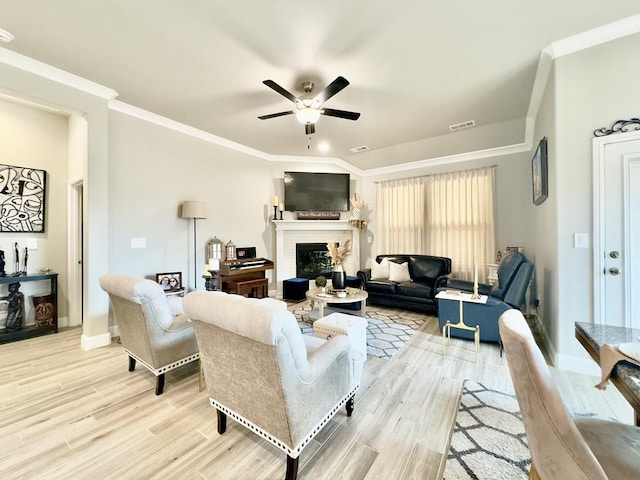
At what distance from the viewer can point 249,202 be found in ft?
16.8

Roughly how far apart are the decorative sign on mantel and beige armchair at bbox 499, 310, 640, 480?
15.9ft

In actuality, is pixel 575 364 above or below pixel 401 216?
below

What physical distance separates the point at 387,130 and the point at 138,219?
387 cm

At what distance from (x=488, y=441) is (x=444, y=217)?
403cm

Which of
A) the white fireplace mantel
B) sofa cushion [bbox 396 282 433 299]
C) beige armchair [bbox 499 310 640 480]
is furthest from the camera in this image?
the white fireplace mantel

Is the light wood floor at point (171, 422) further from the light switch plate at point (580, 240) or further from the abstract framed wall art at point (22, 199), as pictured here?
the abstract framed wall art at point (22, 199)

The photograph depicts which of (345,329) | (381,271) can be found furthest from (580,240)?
(381,271)

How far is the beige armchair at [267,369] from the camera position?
122 cm

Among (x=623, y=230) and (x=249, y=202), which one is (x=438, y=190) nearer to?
(x=623, y=230)

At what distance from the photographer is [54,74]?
2.70 meters

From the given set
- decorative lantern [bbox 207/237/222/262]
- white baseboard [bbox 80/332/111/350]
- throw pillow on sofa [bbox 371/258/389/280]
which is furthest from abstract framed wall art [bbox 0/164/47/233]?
throw pillow on sofa [bbox 371/258/389/280]

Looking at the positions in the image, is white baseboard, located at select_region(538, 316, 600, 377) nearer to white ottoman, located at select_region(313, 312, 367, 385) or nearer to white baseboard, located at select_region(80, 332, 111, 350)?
white ottoman, located at select_region(313, 312, 367, 385)

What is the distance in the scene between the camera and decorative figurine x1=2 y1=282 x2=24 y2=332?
10.6ft

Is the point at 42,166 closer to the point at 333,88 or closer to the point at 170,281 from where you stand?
the point at 170,281
